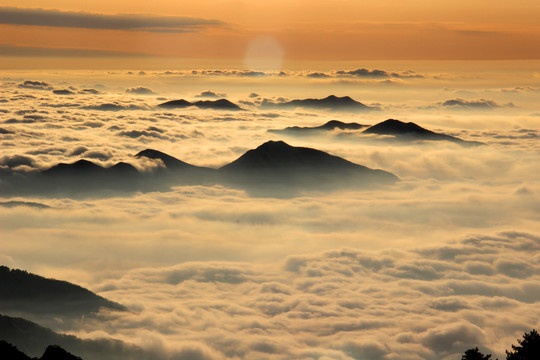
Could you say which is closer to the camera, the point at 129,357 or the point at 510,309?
the point at 129,357

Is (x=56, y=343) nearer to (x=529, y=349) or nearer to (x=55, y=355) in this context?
(x=55, y=355)

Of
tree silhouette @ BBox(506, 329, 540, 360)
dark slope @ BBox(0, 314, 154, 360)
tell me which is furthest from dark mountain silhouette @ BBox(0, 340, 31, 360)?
tree silhouette @ BBox(506, 329, 540, 360)

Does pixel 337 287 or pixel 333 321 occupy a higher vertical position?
pixel 337 287

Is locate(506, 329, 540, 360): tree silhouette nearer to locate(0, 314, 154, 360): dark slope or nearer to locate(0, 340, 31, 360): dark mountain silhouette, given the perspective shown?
locate(0, 340, 31, 360): dark mountain silhouette

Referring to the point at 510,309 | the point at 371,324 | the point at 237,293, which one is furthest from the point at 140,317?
the point at 510,309

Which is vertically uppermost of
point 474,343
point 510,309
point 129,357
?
point 510,309

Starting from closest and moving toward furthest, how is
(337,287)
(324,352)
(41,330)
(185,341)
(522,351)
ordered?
(522,351), (324,352), (185,341), (41,330), (337,287)

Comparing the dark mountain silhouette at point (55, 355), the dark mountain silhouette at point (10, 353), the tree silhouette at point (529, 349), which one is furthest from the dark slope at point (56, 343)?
the tree silhouette at point (529, 349)

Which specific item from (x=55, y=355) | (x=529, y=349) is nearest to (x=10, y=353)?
(x=55, y=355)

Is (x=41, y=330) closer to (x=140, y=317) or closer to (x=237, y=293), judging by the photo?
(x=140, y=317)
